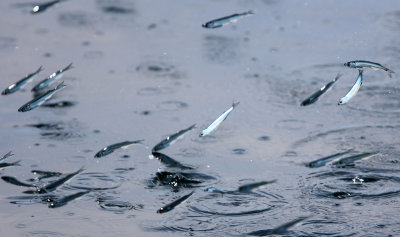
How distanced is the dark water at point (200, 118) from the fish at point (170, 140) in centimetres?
21

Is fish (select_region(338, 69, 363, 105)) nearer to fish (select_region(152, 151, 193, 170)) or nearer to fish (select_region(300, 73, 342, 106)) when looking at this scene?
fish (select_region(300, 73, 342, 106))

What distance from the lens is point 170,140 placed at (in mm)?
5598

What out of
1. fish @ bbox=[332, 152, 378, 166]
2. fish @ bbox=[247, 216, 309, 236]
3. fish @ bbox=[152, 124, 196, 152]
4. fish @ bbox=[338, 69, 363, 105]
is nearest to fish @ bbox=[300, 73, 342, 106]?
fish @ bbox=[338, 69, 363, 105]

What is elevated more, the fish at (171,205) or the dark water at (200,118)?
the fish at (171,205)

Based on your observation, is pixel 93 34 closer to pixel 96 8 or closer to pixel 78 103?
pixel 96 8

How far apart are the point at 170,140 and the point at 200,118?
1.28m

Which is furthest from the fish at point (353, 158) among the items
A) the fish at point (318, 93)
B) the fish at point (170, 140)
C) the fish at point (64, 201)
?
the fish at point (64, 201)

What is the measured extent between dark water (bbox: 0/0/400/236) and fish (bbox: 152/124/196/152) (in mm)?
210

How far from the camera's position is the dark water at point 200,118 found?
5.33m

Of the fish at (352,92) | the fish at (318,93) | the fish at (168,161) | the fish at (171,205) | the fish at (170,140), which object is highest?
the fish at (352,92)

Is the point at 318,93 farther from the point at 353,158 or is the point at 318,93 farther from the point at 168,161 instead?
the point at 168,161

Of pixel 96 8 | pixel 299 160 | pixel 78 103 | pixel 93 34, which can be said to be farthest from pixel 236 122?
pixel 96 8

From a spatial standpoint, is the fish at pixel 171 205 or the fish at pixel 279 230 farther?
the fish at pixel 171 205

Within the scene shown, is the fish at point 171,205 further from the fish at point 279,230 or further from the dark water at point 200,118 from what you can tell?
the fish at point 279,230
